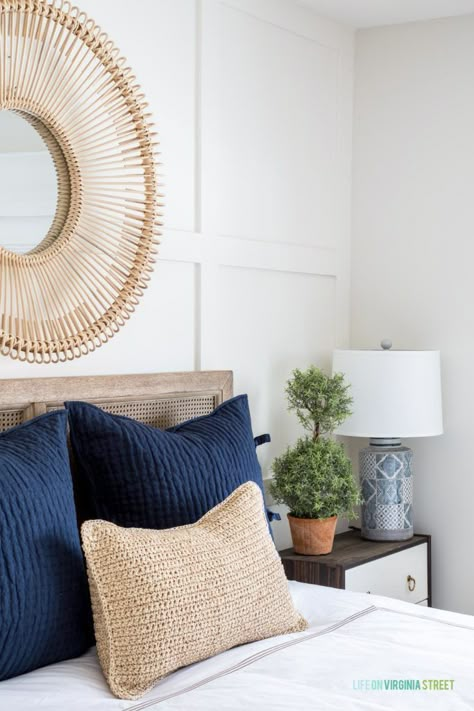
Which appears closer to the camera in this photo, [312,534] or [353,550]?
[312,534]

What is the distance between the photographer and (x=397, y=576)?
127 inches

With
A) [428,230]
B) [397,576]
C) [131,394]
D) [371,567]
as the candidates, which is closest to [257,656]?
[131,394]

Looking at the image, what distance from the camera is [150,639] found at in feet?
6.00

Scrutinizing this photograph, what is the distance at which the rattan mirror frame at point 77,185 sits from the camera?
7.57 ft

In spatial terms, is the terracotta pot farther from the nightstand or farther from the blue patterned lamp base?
the blue patterned lamp base

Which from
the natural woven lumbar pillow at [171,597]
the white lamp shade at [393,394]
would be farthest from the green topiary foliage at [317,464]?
the natural woven lumbar pillow at [171,597]

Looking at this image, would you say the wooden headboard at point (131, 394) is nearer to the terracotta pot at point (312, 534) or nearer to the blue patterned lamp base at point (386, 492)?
the terracotta pot at point (312, 534)

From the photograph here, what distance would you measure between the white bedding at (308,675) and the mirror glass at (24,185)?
1.00 meters

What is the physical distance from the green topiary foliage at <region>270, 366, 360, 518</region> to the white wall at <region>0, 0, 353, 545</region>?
205 millimetres

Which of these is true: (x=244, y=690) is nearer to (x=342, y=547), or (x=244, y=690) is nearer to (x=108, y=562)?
(x=108, y=562)

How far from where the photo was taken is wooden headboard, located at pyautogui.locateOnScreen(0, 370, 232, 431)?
2.31m

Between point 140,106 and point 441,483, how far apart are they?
174cm

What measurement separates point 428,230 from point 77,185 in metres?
1.51

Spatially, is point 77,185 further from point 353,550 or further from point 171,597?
point 353,550
